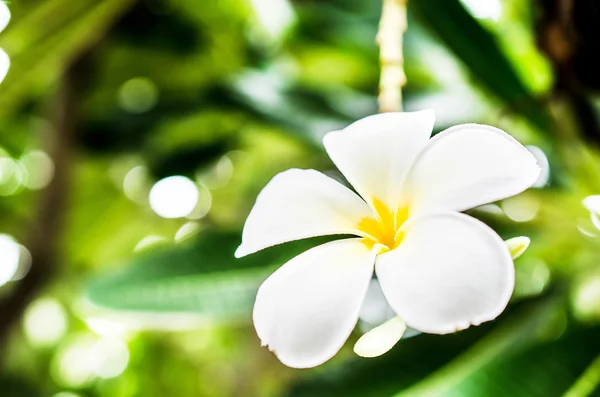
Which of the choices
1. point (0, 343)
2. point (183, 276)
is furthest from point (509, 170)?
point (0, 343)

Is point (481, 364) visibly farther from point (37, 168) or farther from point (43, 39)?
point (37, 168)

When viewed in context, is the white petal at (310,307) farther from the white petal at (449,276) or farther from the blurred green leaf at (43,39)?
the blurred green leaf at (43,39)

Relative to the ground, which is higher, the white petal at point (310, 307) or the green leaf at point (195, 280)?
the white petal at point (310, 307)

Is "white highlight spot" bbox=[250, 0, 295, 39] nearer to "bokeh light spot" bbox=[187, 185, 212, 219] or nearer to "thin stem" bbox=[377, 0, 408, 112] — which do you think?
"bokeh light spot" bbox=[187, 185, 212, 219]

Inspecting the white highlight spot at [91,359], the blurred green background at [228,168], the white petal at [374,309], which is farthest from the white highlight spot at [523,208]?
the white highlight spot at [91,359]

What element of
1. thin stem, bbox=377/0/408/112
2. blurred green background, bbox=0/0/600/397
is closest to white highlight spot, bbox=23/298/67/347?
blurred green background, bbox=0/0/600/397

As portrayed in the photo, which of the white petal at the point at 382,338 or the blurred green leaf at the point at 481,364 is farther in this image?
the blurred green leaf at the point at 481,364

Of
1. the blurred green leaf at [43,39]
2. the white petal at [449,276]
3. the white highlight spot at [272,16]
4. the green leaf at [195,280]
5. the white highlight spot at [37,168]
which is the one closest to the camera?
the white petal at [449,276]
